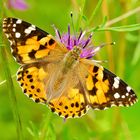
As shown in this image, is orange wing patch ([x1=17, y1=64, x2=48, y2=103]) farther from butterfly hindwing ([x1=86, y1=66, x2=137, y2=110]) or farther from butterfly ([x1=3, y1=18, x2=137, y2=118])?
butterfly hindwing ([x1=86, y1=66, x2=137, y2=110])

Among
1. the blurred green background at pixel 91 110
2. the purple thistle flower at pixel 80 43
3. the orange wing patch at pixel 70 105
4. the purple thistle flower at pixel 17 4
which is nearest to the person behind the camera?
the orange wing patch at pixel 70 105

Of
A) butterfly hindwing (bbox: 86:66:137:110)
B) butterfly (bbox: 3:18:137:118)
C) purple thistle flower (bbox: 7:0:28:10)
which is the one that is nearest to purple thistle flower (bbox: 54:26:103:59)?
butterfly (bbox: 3:18:137:118)

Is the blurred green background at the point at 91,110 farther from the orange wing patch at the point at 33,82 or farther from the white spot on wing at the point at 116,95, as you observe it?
the white spot on wing at the point at 116,95

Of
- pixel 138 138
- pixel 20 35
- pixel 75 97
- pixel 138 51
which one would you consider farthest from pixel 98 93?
pixel 138 138

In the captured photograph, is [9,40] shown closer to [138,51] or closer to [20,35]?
[20,35]

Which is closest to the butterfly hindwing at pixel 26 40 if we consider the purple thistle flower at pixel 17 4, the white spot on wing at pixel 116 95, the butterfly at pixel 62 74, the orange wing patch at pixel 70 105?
the butterfly at pixel 62 74

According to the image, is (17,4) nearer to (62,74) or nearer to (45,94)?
(62,74)

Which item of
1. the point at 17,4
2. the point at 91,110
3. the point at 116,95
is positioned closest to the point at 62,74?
the point at 116,95
